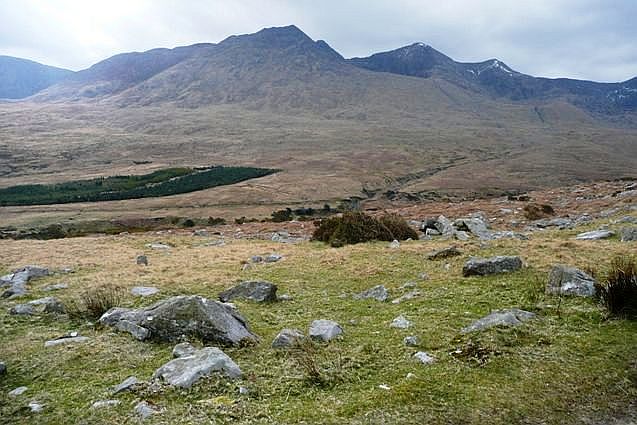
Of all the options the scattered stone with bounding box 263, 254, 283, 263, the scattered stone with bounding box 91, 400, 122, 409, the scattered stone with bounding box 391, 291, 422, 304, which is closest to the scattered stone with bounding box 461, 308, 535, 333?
the scattered stone with bounding box 391, 291, 422, 304

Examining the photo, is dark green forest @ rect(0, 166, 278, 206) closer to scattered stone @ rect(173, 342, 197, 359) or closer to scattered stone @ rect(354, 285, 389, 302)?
scattered stone @ rect(354, 285, 389, 302)

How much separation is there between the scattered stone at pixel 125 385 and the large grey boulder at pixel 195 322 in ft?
6.55

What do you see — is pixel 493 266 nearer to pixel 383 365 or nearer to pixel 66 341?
pixel 383 365

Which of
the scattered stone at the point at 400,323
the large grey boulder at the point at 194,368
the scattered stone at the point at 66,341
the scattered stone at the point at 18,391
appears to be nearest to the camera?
the large grey boulder at the point at 194,368

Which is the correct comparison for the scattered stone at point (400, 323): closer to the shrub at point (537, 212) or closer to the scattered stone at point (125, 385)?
the scattered stone at point (125, 385)

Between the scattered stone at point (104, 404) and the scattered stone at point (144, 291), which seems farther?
the scattered stone at point (144, 291)

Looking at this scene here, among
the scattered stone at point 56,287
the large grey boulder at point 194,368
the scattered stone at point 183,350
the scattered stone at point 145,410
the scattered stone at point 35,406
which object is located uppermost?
the large grey boulder at point 194,368

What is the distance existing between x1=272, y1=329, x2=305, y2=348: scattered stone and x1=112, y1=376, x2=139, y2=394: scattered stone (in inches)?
114

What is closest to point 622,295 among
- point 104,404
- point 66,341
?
point 104,404

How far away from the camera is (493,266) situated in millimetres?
15203

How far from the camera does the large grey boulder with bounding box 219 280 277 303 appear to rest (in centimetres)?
1484

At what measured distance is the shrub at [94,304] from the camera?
1377 cm

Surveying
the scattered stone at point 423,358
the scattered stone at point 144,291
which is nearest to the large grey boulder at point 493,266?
the scattered stone at point 423,358

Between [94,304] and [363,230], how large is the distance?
16.1 meters
